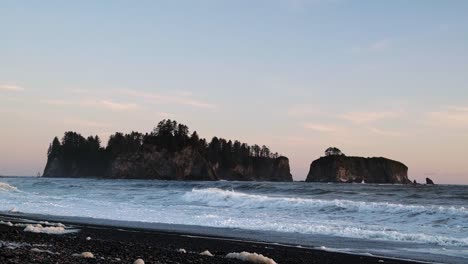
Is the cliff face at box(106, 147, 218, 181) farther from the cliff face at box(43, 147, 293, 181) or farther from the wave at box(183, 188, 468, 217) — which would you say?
the wave at box(183, 188, 468, 217)

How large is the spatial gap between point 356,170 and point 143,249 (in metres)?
140

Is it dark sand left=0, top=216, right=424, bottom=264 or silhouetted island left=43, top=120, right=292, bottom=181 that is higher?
silhouetted island left=43, top=120, right=292, bottom=181

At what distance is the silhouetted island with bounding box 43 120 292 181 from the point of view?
147 meters

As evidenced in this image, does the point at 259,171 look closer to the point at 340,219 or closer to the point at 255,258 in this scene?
the point at 340,219

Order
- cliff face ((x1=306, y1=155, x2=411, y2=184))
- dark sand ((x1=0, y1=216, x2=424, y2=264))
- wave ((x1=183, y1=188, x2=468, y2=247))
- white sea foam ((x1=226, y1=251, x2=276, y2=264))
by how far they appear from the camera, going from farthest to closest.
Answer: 1. cliff face ((x1=306, y1=155, x2=411, y2=184))
2. wave ((x1=183, y1=188, x2=468, y2=247))
3. white sea foam ((x1=226, y1=251, x2=276, y2=264))
4. dark sand ((x1=0, y1=216, x2=424, y2=264))

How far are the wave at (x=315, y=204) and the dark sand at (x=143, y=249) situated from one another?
13.5m

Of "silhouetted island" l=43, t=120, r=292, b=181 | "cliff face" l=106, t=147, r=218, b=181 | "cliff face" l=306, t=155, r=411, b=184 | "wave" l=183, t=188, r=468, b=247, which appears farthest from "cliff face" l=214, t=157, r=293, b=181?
"wave" l=183, t=188, r=468, b=247

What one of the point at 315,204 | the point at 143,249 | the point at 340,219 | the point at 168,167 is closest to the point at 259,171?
the point at 168,167

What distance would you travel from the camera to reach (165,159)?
148m

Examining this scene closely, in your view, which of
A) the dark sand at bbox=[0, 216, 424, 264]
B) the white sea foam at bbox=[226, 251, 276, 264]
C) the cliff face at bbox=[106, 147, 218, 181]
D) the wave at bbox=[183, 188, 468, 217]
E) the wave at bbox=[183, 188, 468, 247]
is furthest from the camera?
the cliff face at bbox=[106, 147, 218, 181]

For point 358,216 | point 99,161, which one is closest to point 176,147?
point 99,161

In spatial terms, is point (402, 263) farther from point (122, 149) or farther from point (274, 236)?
point (122, 149)

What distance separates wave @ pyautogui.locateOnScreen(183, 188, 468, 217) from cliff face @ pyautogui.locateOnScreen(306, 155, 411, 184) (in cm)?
10672

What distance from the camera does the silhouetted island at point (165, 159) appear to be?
484 ft
